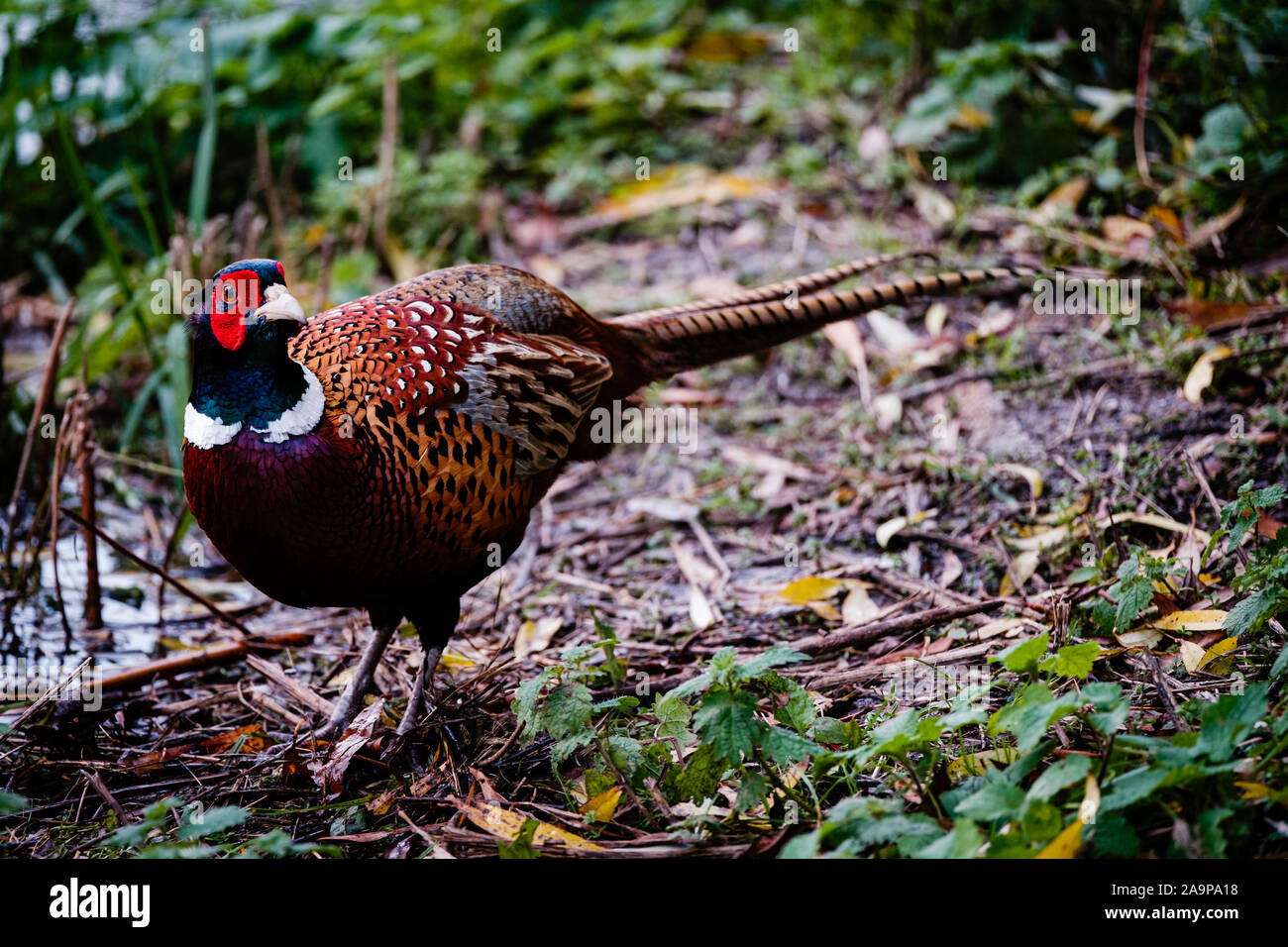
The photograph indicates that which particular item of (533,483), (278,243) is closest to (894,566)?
(533,483)

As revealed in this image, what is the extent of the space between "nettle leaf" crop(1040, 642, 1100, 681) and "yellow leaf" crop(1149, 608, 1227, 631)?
725 millimetres

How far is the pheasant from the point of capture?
267cm

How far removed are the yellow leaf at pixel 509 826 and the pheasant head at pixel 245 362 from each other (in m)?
1.04

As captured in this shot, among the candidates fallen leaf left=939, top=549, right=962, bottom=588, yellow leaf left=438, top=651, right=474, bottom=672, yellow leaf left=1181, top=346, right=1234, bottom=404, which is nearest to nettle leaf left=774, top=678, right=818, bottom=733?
fallen leaf left=939, top=549, right=962, bottom=588

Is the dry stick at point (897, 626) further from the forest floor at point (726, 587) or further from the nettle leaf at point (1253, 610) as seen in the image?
the nettle leaf at point (1253, 610)

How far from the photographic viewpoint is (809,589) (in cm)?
359

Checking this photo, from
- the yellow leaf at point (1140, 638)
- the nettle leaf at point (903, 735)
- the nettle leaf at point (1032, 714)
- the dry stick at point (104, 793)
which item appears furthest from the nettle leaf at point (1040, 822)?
the dry stick at point (104, 793)

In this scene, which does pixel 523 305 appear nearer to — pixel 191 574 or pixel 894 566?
pixel 894 566

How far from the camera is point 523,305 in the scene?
3.41 meters

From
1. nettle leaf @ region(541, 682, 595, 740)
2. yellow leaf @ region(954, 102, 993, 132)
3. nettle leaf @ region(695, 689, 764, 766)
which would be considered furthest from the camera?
yellow leaf @ region(954, 102, 993, 132)

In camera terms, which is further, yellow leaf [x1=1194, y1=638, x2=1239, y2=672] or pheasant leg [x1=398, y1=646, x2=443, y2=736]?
pheasant leg [x1=398, y1=646, x2=443, y2=736]

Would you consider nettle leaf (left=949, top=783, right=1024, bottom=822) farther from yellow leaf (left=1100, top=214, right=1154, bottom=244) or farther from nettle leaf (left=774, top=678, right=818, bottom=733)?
yellow leaf (left=1100, top=214, right=1154, bottom=244)

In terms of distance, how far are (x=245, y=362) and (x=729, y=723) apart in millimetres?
1481
